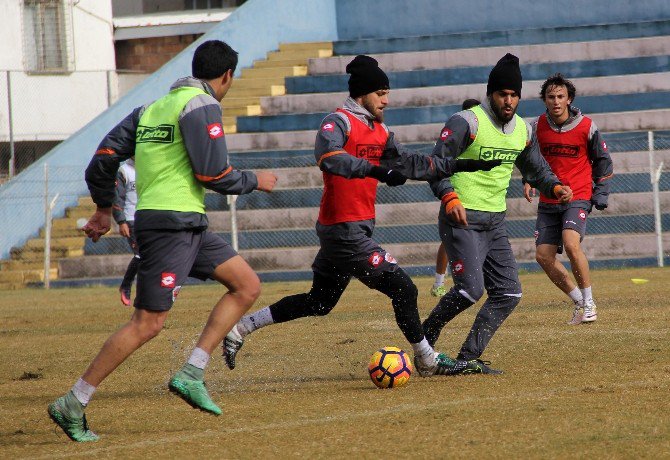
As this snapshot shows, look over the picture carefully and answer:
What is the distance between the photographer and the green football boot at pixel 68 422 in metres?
6.22

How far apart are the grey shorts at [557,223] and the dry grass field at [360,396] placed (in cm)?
78

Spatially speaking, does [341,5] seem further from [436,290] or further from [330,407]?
[330,407]

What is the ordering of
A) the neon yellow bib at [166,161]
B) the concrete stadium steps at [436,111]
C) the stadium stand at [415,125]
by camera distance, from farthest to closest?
the concrete stadium steps at [436,111] < the stadium stand at [415,125] < the neon yellow bib at [166,161]

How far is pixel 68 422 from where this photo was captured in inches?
245

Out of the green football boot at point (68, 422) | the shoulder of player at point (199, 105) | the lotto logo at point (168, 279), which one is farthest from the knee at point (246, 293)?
the green football boot at point (68, 422)

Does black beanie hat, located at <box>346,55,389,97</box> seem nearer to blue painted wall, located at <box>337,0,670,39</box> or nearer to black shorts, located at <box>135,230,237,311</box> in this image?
black shorts, located at <box>135,230,237,311</box>

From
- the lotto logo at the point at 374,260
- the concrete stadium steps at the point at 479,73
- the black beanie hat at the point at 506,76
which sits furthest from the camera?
the concrete stadium steps at the point at 479,73

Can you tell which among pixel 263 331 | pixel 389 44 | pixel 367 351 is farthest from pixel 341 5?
pixel 367 351

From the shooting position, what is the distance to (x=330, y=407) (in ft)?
23.4

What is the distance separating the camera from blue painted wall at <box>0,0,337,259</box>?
2194 centimetres

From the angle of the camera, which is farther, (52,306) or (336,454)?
(52,306)

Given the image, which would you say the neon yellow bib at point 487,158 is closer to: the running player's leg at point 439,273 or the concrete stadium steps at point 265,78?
the running player's leg at point 439,273

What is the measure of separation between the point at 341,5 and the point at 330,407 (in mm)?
20549

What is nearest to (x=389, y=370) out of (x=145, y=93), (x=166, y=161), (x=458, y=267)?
(x=458, y=267)
